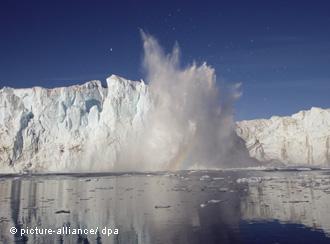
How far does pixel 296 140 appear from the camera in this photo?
94062mm

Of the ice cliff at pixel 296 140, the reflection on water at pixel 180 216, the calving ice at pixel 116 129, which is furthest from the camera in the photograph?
the ice cliff at pixel 296 140

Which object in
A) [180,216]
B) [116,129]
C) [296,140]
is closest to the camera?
[180,216]

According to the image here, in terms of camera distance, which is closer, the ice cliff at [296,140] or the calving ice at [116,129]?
the calving ice at [116,129]

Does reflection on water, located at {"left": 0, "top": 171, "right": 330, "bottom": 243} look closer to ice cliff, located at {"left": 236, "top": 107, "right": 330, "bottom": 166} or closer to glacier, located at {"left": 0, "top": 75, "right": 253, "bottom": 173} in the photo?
glacier, located at {"left": 0, "top": 75, "right": 253, "bottom": 173}

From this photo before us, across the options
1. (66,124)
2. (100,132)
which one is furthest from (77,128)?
(100,132)

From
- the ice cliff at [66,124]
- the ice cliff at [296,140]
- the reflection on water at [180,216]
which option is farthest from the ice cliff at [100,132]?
the reflection on water at [180,216]

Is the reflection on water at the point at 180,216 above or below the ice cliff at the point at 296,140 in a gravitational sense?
below

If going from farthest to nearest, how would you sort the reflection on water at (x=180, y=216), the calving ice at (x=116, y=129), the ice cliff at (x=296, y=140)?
the ice cliff at (x=296, y=140)
the calving ice at (x=116, y=129)
the reflection on water at (x=180, y=216)

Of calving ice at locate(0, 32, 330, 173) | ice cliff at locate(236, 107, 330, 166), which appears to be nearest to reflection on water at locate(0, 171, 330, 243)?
calving ice at locate(0, 32, 330, 173)

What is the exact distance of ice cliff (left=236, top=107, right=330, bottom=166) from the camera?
8862cm

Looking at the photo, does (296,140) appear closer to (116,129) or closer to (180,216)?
(116,129)

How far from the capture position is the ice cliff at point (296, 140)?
88.6 meters

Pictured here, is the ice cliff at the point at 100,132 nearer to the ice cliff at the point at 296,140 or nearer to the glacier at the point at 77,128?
the glacier at the point at 77,128

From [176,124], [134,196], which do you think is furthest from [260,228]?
[176,124]
